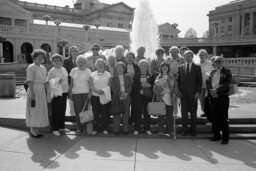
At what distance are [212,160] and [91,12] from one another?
275ft

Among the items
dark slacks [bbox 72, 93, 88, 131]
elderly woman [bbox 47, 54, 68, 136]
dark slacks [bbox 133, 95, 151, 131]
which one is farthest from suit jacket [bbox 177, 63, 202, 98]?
elderly woman [bbox 47, 54, 68, 136]

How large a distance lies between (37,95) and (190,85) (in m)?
3.86

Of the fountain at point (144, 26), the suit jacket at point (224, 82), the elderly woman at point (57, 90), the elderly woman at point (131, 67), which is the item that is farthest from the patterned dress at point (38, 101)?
the fountain at point (144, 26)

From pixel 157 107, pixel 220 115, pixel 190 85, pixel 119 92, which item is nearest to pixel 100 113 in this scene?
pixel 119 92

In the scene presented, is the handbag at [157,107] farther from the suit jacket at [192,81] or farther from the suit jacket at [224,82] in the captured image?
the suit jacket at [224,82]

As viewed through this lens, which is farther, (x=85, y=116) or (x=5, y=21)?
(x=5, y=21)

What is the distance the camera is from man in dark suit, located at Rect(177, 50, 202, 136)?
7000 mm

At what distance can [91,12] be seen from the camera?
84812 millimetres

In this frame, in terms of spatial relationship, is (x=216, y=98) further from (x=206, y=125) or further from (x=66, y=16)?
(x=66, y=16)

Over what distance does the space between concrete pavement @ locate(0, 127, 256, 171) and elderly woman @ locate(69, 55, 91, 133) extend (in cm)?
92

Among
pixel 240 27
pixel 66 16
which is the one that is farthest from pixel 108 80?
pixel 66 16

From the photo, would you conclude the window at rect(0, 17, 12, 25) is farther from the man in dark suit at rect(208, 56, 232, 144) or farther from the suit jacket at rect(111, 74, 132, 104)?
the man in dark suit at rect(208, 56, 232, 144)

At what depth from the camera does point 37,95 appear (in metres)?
6.84

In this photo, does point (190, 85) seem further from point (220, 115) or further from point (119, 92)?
point (119, 92)
